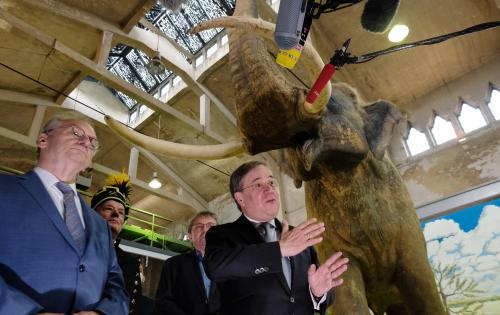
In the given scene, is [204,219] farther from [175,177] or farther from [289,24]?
[175,177]

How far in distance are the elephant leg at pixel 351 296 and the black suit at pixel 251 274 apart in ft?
1.47

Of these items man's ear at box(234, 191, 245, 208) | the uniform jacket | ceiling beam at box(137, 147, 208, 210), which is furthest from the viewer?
ceiling beam at box(137, 147, 208, 210)

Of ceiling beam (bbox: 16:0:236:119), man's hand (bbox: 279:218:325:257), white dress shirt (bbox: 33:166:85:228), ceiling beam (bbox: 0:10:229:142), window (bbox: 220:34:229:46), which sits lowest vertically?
man's hand (bbox: 279:218:325:257)

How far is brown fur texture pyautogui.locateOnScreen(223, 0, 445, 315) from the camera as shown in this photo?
190 cm

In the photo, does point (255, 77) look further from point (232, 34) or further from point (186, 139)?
point (186, 139)

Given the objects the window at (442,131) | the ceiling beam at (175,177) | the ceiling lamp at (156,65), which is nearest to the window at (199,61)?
the ceiling lamp at (156,65)

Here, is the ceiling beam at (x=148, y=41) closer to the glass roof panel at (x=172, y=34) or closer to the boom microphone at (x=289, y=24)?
the glass roof panel at (x=172, y=34)

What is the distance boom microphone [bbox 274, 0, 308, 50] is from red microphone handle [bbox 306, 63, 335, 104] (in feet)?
0.79

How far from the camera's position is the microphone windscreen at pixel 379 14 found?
8.43ft

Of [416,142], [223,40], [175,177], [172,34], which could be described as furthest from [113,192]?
[175,177]

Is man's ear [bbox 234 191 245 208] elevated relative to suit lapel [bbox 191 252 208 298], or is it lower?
elevated

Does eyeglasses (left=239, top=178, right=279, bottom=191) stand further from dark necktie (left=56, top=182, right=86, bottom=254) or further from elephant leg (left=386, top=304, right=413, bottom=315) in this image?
elephant leg (left=386, top=304, right=413, bottom=315)

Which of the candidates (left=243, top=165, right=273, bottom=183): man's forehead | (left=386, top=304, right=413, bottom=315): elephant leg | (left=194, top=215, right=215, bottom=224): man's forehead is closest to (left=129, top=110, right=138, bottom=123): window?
(left=194, top=215, right=215, bottom=224): man's forehead

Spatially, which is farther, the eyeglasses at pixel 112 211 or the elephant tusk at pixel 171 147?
the eyeglasses at pixel 112 211
